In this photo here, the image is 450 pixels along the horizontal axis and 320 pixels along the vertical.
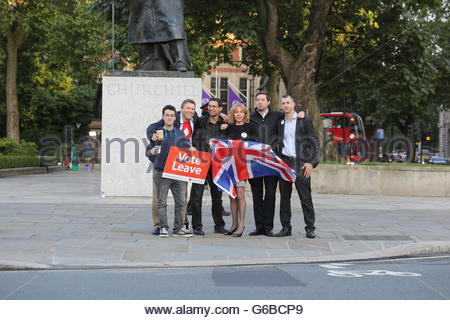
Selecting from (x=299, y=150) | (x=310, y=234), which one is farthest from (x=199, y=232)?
(x=299, y=150)

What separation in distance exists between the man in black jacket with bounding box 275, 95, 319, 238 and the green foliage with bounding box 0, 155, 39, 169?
2205cm

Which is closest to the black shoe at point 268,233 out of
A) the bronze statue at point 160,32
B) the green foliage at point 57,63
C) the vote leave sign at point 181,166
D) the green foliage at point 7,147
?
the vote leave sign at point 181,166

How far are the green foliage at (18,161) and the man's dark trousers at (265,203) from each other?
21.7 m

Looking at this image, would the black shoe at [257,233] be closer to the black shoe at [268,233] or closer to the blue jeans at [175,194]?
the black shoe at [268,233]

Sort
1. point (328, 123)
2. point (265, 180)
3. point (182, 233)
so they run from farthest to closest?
point (328, 123)
point (265, 180)
point (182, 233)

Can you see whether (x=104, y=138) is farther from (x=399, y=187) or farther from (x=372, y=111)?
(x=372, y=111)

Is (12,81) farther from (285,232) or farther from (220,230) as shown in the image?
(285,232)

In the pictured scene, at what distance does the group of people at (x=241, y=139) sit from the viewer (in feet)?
33.4

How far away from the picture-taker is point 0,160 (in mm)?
30297

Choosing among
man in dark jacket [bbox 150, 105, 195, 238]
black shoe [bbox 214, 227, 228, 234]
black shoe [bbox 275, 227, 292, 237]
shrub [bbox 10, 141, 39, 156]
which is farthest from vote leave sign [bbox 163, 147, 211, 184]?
shrub [bbox 10, 141, 39, 156]

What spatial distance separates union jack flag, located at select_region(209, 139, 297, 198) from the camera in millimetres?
10297

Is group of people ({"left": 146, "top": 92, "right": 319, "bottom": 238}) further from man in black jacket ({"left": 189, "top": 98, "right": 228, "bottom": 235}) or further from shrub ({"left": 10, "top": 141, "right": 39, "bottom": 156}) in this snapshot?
shrub ({"left": 10, "top": 141, "right": 39, "bottom": 156})

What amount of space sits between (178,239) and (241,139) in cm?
158

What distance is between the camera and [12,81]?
131 feet
